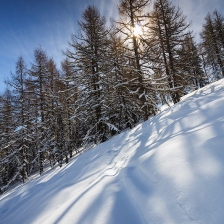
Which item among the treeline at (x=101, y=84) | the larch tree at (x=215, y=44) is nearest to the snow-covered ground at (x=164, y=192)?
the treeline at (x=101, y=84)

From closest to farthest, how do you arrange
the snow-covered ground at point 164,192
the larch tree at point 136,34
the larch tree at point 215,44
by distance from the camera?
the snow-covered ground at point 164,192 → the larch tree at point 136,34 → the larch tree at point 215,44

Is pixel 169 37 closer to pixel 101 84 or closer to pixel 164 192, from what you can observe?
pixel 101 84

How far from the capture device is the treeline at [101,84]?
27.2 ft

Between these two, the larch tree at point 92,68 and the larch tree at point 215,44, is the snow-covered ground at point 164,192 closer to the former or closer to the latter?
the larch tree at point 92,68

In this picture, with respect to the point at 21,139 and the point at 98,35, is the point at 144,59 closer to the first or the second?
the point at 98,35

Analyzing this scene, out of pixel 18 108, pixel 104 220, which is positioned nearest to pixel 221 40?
pixel 104 220

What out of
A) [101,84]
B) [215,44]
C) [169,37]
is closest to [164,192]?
[101,84]

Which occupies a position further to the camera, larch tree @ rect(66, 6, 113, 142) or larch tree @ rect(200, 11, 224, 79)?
larch tree @ rect(200, 11, 224, 79)

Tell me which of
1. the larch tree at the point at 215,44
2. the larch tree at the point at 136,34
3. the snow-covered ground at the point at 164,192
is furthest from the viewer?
the larch tree at the point at 215,44

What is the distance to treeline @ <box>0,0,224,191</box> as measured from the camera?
327 inches

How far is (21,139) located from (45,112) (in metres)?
2.93

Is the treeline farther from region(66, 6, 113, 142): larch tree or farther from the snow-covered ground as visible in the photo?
the snow-covered ground

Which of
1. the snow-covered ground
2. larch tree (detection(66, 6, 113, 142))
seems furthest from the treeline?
the snow-covered ground

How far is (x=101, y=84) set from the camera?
8906mm
